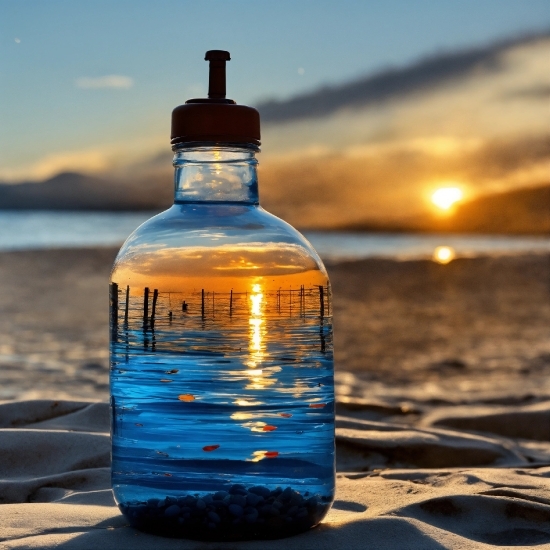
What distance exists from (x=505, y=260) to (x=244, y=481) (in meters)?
13.4

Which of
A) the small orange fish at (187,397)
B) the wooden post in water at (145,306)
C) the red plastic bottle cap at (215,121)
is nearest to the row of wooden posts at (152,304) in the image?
the wooden post in water at (145,306)

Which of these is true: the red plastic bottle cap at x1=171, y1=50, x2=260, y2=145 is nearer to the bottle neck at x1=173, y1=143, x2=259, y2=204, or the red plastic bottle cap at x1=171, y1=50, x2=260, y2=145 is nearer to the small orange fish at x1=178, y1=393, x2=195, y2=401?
the bottle neck at x1=173, y1=143, x2=259, y2=204

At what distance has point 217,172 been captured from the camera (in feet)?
5.49

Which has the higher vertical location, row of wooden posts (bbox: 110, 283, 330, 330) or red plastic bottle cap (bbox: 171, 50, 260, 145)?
red plastic bottle cap (bbox: 171, 50, 260, 145)

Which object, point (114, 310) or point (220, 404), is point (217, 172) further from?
point (220, 404)

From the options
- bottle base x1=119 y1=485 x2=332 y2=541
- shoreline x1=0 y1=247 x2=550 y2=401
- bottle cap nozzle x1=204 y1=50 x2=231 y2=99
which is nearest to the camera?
bottle base x1=119 y1=485 x2=332 y2=541

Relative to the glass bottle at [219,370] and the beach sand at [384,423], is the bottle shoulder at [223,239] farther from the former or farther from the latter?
the beach sand at [384,423]

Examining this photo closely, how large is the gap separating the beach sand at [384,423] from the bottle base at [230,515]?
1.3 inches

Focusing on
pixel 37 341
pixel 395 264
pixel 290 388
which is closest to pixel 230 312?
pixel 290 388

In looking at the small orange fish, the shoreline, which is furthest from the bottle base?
the shoreline

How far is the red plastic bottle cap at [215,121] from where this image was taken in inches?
63.3

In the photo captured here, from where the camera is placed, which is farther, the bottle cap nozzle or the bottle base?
the bottle cap nozzle

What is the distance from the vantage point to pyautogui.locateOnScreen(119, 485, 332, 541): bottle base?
1.52 metres

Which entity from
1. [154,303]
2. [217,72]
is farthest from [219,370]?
[217,72]
